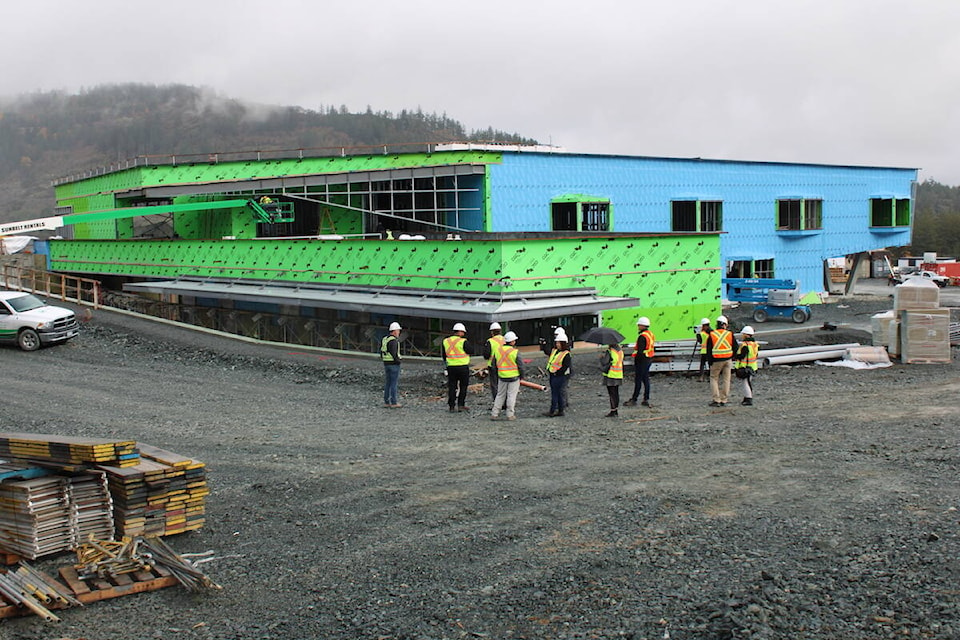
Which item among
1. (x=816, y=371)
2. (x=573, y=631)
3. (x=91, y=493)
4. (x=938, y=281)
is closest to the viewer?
(x=573, y=631)

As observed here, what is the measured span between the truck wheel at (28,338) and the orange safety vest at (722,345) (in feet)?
62.7

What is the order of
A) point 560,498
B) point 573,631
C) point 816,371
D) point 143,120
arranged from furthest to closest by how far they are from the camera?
point 143,120, point 816,371, point 560,498, point 573,631

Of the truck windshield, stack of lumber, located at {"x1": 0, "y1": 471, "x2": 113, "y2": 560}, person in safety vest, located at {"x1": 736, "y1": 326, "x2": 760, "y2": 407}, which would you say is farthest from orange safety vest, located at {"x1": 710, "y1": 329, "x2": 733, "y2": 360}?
the truck windshield

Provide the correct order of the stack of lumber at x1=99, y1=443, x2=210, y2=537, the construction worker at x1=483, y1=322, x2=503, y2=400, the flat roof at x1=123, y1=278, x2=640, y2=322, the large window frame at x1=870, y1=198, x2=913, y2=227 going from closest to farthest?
the stack of lumber at x1=99, y1=443, x2=210, y2=537 → the construction worker at x1=483, y1=322, x2=503, y2=400 → the flat roof at x1=123, y1=278, x2=640, y2=322 → the large window frame at x1=870, y1=198, x2=913, y2=227

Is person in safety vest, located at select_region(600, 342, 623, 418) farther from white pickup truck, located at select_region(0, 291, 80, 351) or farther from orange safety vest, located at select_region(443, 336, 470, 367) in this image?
white pickup truck, located at select_region(0, 291, 80, 351)

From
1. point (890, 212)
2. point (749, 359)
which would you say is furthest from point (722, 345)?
point (890, 212)

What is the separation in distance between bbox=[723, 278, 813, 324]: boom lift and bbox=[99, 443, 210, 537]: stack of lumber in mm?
Answer: 29005

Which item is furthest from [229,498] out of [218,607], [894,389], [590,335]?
[894,389]

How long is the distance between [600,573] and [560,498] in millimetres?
2477

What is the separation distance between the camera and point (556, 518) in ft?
34.2

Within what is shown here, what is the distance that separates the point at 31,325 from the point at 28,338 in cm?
39

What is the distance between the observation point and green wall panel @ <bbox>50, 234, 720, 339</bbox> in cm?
2356

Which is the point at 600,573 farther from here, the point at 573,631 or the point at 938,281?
the point at 938,281

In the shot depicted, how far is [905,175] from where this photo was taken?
151 feet
